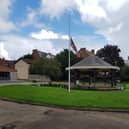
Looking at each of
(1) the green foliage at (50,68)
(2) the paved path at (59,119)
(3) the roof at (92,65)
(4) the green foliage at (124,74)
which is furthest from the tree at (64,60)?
(2) the paved path at (59,119)

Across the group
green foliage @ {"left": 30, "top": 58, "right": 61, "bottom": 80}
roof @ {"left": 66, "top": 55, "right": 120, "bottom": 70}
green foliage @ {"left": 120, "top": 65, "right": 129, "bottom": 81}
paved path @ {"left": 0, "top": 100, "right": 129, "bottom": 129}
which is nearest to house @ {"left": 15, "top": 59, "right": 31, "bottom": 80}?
green foliage @ {"left": 30, "top": 58, "right": 61, "bottom": 80}

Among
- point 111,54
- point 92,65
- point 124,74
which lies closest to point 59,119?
point 92,65

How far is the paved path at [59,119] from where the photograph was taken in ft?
39.7

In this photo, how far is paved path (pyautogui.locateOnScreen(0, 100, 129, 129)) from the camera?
39.7ft

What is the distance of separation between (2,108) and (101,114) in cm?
541

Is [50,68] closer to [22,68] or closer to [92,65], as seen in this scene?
[22,68]

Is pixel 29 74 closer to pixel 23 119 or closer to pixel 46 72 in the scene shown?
pixel 46 72

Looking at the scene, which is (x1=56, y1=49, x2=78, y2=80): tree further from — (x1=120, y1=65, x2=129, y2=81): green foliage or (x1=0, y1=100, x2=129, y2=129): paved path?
(x1=0, y1=100, x2=129, y2=129): paved path

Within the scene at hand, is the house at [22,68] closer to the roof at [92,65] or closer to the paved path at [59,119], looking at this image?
the roof at [92,65]

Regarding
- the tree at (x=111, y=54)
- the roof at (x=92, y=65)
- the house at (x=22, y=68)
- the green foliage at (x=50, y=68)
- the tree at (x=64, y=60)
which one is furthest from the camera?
the house at (x=22, y=68)

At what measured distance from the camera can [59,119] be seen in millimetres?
13617

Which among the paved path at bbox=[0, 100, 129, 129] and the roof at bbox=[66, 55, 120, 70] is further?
the roof at bbox=[66, 55, 120, 70]

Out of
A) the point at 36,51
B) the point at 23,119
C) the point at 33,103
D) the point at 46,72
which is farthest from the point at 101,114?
the point at 36,51

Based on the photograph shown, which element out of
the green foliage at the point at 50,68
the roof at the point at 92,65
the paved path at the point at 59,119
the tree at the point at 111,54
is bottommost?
the paved path at the point at 59,119
